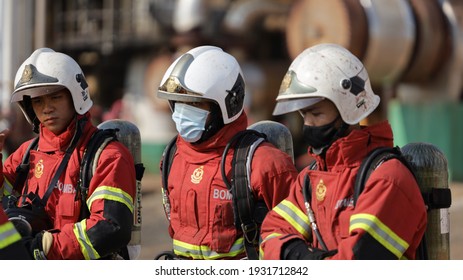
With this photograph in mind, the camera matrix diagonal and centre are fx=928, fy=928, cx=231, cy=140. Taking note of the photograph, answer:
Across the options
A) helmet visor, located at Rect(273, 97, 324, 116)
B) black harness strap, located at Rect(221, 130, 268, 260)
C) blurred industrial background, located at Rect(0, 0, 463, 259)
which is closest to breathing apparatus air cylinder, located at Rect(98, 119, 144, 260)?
black harness strap, located at Rect(221, 130, 268, 260)

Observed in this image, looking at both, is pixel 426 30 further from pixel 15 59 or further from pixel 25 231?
pixel 25 231

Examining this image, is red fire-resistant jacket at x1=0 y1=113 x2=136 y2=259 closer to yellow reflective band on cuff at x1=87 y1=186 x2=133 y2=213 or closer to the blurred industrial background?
yellow reflective band on cuff at x1=87 y1=186 x2=133 y2=213

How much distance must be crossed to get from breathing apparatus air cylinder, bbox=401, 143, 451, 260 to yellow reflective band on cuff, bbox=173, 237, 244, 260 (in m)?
0.98

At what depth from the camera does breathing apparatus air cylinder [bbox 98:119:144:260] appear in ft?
17.4

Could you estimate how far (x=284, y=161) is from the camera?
4785 millimetres

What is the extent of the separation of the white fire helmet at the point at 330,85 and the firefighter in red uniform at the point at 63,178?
0.98 metres

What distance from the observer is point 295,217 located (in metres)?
4.28

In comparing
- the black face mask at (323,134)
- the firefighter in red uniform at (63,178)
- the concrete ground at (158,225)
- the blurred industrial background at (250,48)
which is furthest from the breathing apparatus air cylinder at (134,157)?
the blurred industrial background at (250,48)

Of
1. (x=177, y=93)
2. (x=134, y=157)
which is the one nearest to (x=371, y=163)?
(x=177, y=93)

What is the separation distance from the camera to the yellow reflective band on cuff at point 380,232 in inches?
151

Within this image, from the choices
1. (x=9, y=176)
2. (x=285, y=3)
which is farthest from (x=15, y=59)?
(x=9, y=176)

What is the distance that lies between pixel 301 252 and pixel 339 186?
0.34 m

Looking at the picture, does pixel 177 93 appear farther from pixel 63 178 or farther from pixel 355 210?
pixel 355 210

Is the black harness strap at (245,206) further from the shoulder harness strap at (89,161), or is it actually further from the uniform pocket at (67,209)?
the uniform pocket at (67,209)
